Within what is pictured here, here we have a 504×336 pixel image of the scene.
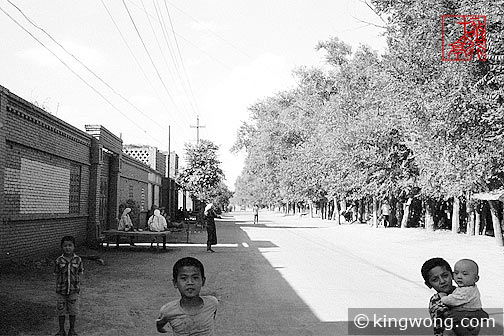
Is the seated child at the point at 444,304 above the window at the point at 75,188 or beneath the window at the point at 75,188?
beneath

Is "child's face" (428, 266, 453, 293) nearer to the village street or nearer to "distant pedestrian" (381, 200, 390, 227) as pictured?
the village street

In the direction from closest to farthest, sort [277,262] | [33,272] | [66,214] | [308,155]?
[33,272]
[277,262]
[66,214]
[308,155]

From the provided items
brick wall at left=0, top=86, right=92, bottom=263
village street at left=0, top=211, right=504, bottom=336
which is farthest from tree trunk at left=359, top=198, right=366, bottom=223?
brick wall at left=0, top=86, right=92, bottom=263

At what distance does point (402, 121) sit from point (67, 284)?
61.9 ft

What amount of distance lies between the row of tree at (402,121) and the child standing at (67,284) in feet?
38.0

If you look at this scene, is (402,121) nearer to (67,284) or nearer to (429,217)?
(429,217)

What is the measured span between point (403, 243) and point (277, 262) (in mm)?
11165

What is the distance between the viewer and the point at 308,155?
48.0 metres

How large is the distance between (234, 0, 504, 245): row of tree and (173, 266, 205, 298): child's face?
1269cm

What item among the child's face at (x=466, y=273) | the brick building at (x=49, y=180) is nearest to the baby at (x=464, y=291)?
the child's face at (x=466, y=273)

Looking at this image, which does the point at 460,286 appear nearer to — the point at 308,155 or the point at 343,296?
the point at 343,296

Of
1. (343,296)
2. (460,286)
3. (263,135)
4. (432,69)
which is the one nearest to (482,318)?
(460,286)

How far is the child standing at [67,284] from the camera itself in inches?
275

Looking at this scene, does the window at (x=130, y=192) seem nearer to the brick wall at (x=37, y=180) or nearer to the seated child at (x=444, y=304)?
the brick wall at (x=37, y=180)
